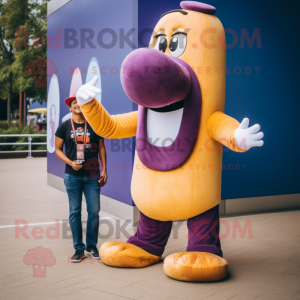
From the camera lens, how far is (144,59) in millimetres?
3197

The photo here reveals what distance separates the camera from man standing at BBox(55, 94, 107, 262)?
424 cm

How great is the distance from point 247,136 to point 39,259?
2591 mm

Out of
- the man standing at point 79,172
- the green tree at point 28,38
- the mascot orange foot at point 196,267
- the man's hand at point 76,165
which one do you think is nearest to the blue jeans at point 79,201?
the man standing at point 79,172

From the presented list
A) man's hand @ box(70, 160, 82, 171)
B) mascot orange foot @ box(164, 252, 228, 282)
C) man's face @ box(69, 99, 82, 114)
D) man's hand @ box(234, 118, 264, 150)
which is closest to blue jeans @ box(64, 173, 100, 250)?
man's hand @ box(70, 160, 82, 171)

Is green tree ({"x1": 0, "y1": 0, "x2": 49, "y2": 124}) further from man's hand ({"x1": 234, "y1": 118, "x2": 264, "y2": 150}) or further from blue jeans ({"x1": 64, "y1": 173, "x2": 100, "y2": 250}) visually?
man's hand ({"x1": 234, "y1": 118, "x2": 264, "y2": 150})

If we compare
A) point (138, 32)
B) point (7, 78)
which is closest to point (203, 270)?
point (138, 32)

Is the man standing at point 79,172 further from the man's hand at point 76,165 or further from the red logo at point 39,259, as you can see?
the red logo at point 39,259

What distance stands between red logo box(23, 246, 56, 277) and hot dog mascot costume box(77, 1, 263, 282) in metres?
0.64

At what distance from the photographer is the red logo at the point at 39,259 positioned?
12.9 ft

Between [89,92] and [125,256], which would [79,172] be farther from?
[89,92]

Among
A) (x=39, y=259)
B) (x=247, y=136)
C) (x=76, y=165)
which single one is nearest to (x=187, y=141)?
(x=247, y=136)

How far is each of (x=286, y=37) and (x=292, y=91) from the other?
967 mm

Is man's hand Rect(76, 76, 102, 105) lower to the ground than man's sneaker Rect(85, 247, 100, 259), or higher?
higher

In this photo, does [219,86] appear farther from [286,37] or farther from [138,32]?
[286,37]
